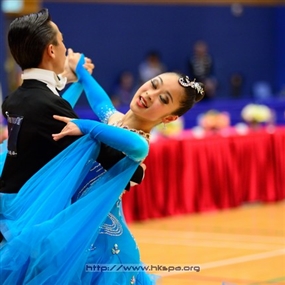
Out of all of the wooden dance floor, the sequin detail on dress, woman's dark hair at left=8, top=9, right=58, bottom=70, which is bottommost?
the wooden dance floor

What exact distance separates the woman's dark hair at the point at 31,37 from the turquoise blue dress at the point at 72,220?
0.38 meters

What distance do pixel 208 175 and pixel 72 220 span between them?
6057 mm

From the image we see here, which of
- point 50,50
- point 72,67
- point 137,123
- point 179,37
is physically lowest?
point 179,37

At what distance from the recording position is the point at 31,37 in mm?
3453

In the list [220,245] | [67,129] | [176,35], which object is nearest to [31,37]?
[67,129]

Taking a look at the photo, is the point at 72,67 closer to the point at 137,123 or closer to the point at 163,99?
the point at 137,123

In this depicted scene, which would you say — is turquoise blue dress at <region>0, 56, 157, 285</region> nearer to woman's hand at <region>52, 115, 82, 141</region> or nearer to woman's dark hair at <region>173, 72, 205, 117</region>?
woman's hand at <region>52, 115, 82, 141</region>

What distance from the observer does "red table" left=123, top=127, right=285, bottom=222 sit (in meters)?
8.73

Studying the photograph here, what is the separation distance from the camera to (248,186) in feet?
32.5

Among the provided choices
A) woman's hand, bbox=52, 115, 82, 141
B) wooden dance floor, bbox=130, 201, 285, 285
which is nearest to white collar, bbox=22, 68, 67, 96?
woman's hand, bbox=52, 115, 82, 141

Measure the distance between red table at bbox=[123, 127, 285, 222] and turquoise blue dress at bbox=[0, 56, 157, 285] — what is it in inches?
192

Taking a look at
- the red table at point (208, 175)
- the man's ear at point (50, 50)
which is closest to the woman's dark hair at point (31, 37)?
the man's ear at point (50, 50)

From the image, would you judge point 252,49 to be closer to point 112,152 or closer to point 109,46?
point 109,46

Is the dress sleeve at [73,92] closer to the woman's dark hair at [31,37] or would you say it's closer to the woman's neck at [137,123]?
the woman's neck at [137,123]
